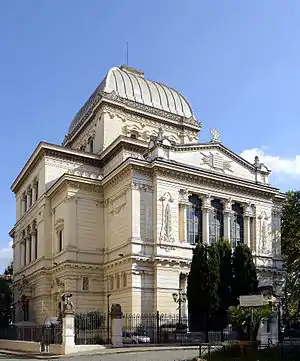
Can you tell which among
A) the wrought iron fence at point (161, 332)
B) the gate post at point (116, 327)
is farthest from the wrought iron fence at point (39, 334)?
the wrought iron fence at point (161, 332)

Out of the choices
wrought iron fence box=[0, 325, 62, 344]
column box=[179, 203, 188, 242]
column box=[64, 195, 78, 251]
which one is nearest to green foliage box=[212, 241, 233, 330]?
column box=[179, 203, 188, 242]

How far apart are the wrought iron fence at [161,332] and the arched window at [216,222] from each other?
9196 millimetres

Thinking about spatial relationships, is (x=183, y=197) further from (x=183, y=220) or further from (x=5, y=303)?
(x=5, y=303)

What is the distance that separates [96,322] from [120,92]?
2723cm

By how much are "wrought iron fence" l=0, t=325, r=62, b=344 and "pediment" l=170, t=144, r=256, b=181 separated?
16.7m

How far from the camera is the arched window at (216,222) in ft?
144

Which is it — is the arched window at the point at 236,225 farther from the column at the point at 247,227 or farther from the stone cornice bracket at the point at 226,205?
the stone cornice bracket at the point at 226,205

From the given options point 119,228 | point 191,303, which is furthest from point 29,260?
point 191,303

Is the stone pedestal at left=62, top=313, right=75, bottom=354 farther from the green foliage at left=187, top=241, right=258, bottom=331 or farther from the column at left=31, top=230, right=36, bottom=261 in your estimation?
the column at left=31, top=230, right=36, bottom=261

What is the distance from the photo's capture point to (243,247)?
36.0m

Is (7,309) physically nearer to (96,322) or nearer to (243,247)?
(96,322)

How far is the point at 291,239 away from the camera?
51719mm

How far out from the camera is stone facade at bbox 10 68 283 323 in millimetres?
40094

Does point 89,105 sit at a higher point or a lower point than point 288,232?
higher
